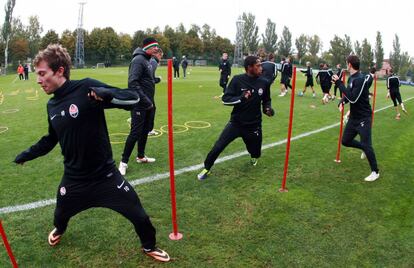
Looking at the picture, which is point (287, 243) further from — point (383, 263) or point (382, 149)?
point (382, 149)

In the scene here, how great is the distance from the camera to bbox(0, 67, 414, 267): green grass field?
4000 millimetres

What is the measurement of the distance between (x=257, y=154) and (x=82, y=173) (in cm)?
388

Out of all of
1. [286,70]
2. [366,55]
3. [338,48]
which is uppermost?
[338,48]

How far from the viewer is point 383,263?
13.0 feet

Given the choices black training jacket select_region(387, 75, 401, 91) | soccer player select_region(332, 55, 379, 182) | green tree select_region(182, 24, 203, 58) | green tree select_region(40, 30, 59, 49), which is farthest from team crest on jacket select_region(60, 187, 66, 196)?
green tree select_region(182, 24, 203, 58)

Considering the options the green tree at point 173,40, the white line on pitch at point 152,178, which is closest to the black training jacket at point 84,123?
the white line on pitch at point 152,178

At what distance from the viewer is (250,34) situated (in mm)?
102000

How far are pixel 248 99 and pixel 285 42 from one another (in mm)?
105595

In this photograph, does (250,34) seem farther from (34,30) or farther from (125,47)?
(34,30)

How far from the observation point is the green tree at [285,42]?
106 metres

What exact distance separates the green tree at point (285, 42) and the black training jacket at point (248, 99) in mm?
103622

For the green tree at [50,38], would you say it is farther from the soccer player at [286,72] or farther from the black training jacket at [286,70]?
the black training jacket at [286,70]

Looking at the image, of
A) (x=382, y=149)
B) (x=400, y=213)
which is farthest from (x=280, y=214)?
(x=382, y=149)

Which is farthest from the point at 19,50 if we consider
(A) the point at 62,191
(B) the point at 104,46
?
(A) the point at 62,191
